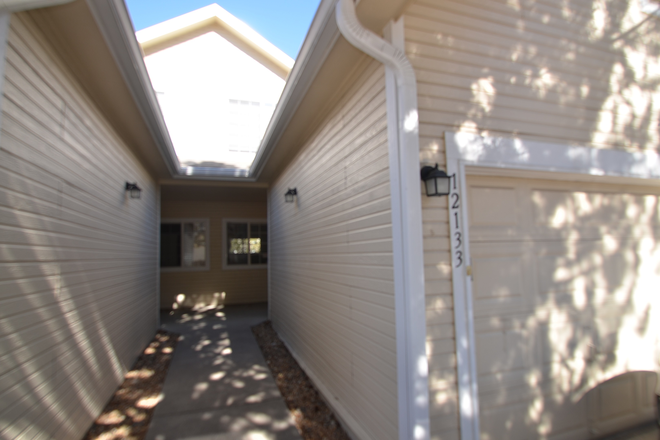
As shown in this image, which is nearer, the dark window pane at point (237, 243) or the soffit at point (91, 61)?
the soffit at point (91, 61)

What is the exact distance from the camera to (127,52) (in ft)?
9.42

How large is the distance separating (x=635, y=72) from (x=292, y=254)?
4.55m

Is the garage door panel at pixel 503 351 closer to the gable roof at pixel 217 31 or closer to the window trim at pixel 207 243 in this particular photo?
the window trim at pixel 207 243

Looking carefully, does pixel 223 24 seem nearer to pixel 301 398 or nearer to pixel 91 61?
pixel 91 61

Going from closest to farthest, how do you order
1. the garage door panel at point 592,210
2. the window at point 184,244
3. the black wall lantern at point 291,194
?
the garage door panel at point 592,210 → the black wall lantern at point 291,194 → the window at point 184,244

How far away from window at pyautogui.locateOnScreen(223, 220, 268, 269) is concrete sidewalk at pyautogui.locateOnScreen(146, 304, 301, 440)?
355 centimetres

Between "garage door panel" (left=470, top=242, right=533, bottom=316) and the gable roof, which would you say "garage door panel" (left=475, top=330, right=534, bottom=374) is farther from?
the gable roof

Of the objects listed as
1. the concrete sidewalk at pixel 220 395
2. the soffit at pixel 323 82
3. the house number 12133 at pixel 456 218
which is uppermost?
the soffit at pixel 323 82

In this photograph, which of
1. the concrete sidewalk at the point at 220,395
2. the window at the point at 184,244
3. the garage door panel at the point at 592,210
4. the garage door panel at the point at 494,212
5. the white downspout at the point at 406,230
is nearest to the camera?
the white downspout at the point at 406,230


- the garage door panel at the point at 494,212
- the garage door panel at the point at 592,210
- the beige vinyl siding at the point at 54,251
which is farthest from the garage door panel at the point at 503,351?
the beige vinyl siding at the point at 54,251

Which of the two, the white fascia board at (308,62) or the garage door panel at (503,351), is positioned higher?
the white fascia board at (308,62)

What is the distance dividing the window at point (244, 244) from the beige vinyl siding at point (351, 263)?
5306 millimetres

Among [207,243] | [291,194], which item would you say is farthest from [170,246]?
[291,194]

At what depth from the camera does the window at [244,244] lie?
9.92 m
